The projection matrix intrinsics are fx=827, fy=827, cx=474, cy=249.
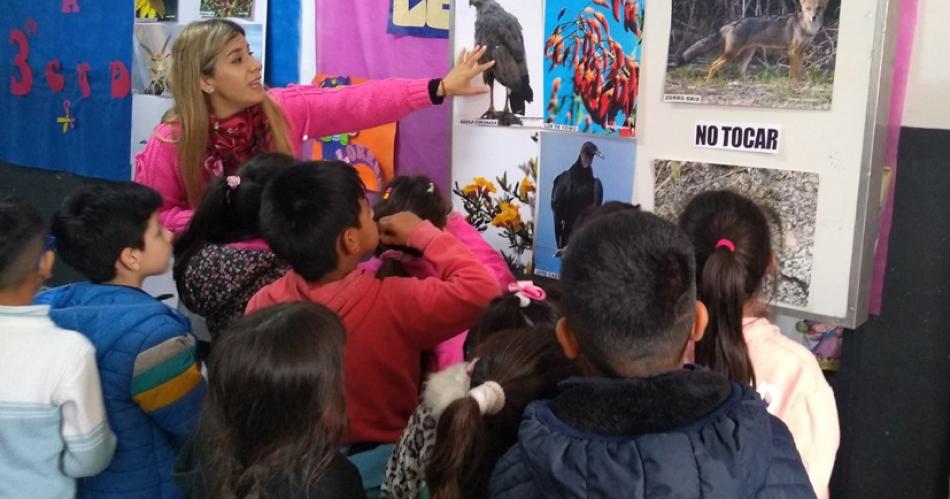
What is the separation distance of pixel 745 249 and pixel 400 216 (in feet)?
2.34

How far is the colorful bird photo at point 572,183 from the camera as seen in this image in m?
1.87

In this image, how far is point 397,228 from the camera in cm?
174

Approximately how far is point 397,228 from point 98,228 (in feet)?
1.94

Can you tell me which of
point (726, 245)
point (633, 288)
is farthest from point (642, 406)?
→ point (726, 245)

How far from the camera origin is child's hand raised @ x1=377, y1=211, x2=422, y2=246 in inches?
68.3

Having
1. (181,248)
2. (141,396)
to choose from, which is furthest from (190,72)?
(141,396)

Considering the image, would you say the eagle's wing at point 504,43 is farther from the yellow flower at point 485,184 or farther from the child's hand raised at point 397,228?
the child's hand raised at point 397,228

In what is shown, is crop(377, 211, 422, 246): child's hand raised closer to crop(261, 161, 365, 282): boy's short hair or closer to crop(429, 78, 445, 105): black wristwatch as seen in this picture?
crop(261, 161, 365, 282): boy's short hair

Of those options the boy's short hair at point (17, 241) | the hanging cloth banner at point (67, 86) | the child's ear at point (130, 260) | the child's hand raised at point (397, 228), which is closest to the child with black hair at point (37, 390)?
the boy's short hair at point (17, 241)

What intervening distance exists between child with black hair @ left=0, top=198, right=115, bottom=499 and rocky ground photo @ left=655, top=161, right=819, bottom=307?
4.11ft

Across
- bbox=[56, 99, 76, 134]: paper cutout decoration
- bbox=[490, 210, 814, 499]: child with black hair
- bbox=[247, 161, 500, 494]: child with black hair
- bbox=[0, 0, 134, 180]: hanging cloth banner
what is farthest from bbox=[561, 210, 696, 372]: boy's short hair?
bbox=[56, 99, 76, 134]: paper cutout decoration

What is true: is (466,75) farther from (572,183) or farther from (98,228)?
(98,228)

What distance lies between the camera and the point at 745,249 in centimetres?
141

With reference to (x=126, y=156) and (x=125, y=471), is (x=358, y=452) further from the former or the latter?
(x=126, y=156)
